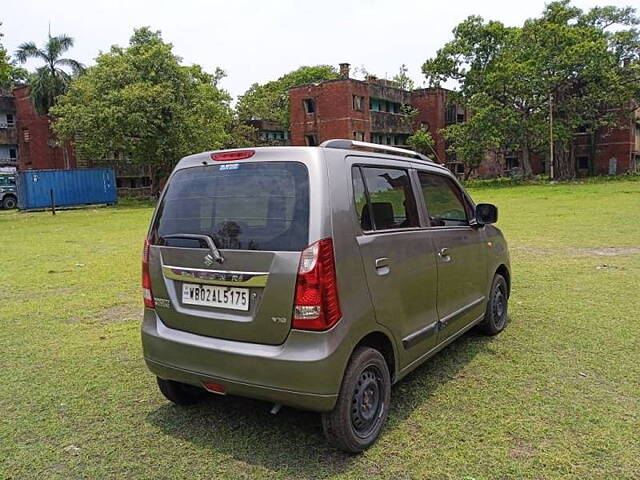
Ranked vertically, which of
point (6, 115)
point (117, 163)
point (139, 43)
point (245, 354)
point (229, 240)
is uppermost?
point (139, 43)

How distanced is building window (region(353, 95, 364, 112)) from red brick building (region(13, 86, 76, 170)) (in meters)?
22.9

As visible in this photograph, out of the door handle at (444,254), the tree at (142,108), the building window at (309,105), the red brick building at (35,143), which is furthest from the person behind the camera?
the building window at (309,105)

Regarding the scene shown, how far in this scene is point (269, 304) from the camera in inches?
106

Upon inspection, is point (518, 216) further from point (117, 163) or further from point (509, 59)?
point (117, 163)

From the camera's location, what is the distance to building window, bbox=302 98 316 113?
42.6 m

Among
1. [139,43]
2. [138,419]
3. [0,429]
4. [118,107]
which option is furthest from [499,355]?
[139,43]

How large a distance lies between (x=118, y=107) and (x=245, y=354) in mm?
27437

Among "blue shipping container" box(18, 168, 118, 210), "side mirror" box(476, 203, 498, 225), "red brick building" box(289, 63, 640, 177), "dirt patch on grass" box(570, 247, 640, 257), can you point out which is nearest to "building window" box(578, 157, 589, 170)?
"red brick building" box(289, 63, 640, 177)

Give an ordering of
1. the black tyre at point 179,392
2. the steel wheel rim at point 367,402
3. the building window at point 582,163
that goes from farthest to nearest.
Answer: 1. the building window at point 582,163
2. the black tyre at point 179,392
3. the steel wheel rim at point 367,402

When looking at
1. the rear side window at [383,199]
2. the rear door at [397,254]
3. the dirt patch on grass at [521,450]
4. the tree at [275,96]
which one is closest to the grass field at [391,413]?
the dirt patch on grass at [521,450]

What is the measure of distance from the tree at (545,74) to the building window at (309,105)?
1020cm

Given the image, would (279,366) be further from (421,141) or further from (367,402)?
(421,141)

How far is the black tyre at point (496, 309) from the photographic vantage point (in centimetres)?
475

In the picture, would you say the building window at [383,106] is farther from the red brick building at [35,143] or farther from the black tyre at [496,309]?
the black tyre at [496,309]
